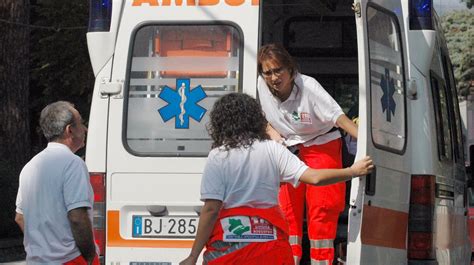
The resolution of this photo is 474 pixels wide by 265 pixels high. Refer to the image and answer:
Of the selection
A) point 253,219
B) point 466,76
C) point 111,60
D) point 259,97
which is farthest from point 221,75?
point 466,76

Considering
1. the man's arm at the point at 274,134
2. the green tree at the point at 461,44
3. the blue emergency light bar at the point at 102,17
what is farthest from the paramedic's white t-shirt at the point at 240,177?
the green tree at the point at 461,44

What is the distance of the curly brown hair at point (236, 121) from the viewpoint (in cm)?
534

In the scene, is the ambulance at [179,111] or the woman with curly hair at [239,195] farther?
the ambulance at [179,111]

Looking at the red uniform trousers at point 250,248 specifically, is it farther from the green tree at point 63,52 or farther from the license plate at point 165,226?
the green tree at point 63,52

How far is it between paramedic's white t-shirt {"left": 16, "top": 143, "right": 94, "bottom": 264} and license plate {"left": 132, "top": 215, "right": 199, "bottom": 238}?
998mm

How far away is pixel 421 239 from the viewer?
6512 mm

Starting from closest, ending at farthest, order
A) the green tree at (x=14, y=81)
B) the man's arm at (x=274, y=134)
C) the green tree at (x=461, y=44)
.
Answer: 1. the man's arm at (x=274, y=134)
2. the green tree at (x=14, y=81)
3. the green tree at (x=461, y=44)

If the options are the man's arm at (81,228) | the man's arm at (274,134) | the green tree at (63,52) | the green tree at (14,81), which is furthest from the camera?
the green tree at (63,52)

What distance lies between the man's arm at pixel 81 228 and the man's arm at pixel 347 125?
→ 5.61 feet

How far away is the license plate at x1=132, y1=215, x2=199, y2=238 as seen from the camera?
659cm

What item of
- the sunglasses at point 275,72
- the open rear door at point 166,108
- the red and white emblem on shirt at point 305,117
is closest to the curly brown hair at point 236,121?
the sunglasses at point 275,72

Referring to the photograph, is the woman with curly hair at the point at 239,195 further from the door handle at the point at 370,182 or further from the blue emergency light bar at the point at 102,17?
the blue emergency light bar at the point at 102,17

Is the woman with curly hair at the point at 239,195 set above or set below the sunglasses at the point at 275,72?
below

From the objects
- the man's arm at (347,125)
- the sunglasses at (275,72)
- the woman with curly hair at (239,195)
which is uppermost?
the sunglasses at (275,72)
